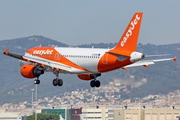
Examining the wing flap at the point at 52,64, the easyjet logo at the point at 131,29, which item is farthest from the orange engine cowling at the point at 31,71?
the easyjet logo at the point at 131,29

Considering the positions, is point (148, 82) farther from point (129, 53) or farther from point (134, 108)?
point (134, 108)

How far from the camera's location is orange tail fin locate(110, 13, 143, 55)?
87.6 metres

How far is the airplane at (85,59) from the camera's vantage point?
87750 mm

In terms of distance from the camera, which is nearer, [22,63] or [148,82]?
[22,63]

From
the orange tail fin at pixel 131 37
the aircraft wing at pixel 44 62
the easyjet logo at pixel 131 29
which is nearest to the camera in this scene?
the orange tail fin at pixel 131 37

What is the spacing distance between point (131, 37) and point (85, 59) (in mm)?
8439

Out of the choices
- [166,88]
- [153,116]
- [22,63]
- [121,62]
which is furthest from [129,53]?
[153,116]

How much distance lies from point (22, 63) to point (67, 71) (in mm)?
8523

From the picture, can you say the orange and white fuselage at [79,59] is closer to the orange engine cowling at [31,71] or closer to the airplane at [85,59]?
the airplane at [85,59]

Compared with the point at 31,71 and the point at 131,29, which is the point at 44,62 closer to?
the point at 31,71

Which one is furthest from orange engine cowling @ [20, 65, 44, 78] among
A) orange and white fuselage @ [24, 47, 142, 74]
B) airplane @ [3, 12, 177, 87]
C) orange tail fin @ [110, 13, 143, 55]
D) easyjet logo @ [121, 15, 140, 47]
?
easyjet logo @ [121, 15, 140, 47]

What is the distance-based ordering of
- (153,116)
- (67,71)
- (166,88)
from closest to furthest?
(67,71), (166,88), (153,116)

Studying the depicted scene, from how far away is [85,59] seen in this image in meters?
92.0

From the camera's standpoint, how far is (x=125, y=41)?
88062mm
